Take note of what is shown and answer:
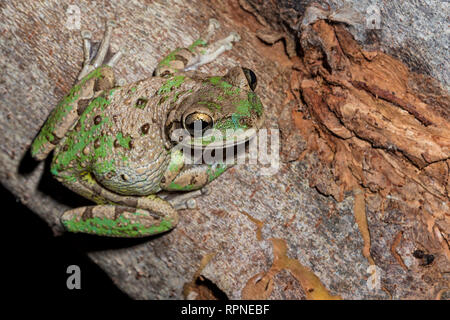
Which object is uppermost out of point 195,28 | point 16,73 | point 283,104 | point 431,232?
point 195,28

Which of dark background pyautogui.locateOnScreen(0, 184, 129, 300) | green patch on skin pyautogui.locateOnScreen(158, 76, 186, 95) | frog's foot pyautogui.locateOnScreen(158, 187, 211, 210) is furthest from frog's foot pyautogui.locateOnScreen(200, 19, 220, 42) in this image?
dark background pyautogui.locateOnScreen(0, 184, 129, 300)

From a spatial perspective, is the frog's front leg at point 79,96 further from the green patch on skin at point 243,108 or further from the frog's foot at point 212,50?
the green patch on skin at point 243,108

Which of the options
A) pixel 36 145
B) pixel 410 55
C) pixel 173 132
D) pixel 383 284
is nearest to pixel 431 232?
pixel 383 284

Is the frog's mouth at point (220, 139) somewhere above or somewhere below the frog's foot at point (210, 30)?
below

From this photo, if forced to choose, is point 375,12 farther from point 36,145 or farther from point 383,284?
point 36,145

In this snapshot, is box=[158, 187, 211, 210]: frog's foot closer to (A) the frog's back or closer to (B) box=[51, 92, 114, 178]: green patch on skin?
→ (A) the frog's back

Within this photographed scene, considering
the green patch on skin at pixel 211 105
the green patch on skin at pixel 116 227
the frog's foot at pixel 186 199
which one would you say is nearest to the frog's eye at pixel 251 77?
the green patch on skin at pixel 211 105
